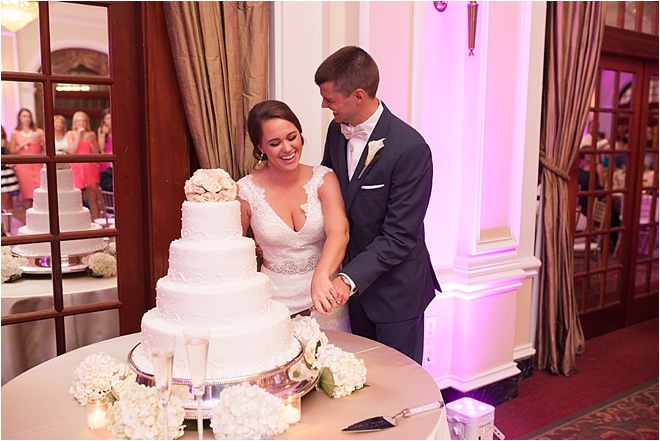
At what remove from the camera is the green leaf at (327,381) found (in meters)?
1.88

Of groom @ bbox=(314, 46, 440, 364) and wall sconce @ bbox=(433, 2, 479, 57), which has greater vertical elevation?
wall sconce @ bbox=(433, 2, 479, 57)

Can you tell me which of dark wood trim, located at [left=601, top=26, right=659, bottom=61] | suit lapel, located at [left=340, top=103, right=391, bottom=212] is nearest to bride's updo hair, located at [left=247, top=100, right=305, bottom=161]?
suit lapel, located at [left=340, top=103, right=391, bottom=212]

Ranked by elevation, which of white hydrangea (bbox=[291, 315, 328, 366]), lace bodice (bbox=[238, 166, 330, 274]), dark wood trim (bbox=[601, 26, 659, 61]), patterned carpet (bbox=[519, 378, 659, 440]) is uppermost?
dark wood trim (bbox=[601, 26, 659, 61])

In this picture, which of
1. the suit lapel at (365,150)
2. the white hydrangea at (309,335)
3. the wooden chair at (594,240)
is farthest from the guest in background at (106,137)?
the wooden chair at (594,240)

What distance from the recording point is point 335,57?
8.58 feet

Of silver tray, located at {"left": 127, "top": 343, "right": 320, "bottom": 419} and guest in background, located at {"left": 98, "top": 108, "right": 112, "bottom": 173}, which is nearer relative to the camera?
silver tray, located at {"left": 127, "top": 343, "right": 320, "bottom": 419}

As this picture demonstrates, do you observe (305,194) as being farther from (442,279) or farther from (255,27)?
(442,279)

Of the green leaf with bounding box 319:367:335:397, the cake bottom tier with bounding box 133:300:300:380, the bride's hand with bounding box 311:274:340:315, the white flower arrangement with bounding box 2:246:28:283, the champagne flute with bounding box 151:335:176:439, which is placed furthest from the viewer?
the white flower arrangement with bounding box 2:246:28:283

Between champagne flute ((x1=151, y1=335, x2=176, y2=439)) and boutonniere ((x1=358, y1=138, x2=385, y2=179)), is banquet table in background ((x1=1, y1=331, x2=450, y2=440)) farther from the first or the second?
boutonniere ((x1=358, y1=138, x2=385, y2=179))

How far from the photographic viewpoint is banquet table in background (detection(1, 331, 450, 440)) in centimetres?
167

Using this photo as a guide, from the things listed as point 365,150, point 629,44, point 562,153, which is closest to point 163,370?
point 365,150

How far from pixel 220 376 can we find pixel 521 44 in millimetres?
3224

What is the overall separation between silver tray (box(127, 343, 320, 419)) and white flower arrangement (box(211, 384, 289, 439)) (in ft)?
0.36

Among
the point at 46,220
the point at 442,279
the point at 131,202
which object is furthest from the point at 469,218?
the point at 46,220
